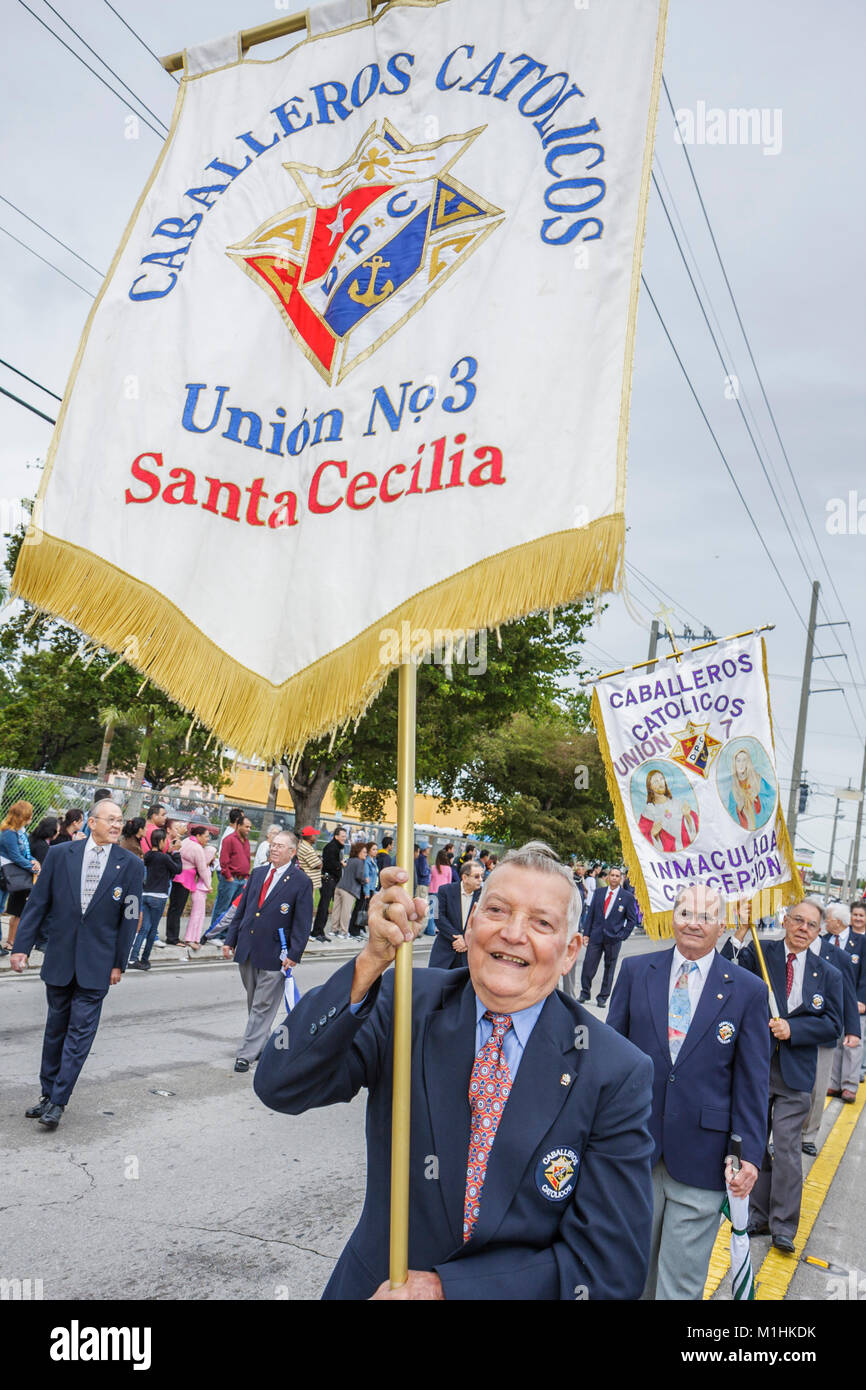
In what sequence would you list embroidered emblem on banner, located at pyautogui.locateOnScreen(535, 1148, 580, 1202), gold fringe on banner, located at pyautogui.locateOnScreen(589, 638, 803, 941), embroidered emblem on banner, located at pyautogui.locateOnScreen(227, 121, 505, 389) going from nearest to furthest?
embroidered emblem on banner, located at pyautogui.locateOnScreen(535, 1148, 580, 1202)
embroidered emblem on banner, located at pyautogui.locateOnScreen(227, 121, 505, 389)
gold fringe on banner, located at pyautogui.locateOnScreen(589, 638, 803, 941)

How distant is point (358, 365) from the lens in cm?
272

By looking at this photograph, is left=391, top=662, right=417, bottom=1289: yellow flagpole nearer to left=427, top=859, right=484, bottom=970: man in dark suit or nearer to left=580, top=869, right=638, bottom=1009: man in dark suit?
left=427, top=859, right=484, bottom=970: man in dark suit

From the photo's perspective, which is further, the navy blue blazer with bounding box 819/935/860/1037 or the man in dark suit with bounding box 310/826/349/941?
the man in dark suit with bounding box 310/826/349/941

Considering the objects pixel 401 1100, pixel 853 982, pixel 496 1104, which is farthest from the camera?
pixel 853 982

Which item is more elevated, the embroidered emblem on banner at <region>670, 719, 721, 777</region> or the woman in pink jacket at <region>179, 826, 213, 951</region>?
the embroidered emblem on banner at <region>670, 719, 721, 777</region>

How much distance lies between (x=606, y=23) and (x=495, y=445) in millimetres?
1112

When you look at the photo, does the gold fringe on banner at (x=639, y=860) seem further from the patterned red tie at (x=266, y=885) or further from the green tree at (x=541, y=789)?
the green tree at (x=541, y=789)

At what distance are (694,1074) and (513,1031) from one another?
2.22 metres

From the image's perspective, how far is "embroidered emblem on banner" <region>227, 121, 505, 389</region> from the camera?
2.74m

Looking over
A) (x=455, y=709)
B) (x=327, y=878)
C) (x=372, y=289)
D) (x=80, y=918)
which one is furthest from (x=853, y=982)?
(x=455, y=709)

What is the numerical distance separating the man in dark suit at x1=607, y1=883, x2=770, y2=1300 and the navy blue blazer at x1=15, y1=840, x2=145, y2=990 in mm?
3595

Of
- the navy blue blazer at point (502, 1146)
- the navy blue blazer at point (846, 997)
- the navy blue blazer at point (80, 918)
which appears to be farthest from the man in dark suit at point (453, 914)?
the navy blue blazer at point (502, 1146)

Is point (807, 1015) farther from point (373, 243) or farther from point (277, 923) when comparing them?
point (373, 243)
